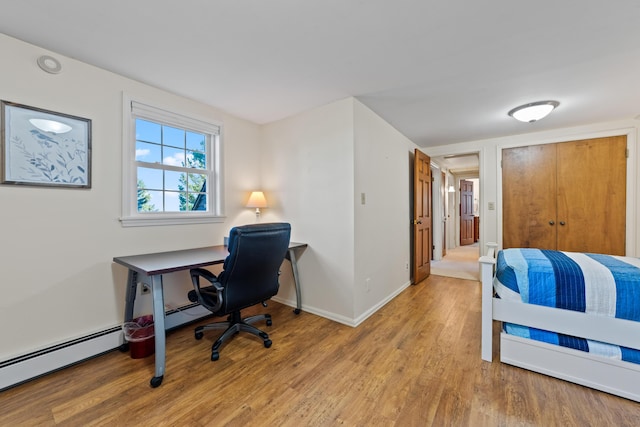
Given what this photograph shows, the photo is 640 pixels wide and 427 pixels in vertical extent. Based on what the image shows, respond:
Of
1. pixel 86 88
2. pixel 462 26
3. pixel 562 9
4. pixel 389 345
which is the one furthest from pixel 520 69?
pixel 86 88

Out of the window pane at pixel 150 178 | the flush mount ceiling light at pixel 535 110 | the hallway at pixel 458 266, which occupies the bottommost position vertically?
the hallway at pixel 458 266

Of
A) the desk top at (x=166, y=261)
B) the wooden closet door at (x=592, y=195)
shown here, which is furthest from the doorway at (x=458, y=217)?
the desk top at (x=166, y=261)

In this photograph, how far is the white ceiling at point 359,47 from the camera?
1.44m

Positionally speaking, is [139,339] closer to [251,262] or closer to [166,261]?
[166,261]

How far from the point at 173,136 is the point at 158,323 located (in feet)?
5.93

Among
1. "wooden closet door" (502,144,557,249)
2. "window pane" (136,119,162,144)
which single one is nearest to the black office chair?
"window pane" (136,119,162,144)

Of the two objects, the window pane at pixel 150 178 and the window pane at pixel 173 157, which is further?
the window pane at pixel 173 157

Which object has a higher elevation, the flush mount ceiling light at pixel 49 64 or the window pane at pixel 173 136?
the flush mount ceiling light at pixel 49 64

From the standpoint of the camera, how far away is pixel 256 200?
3109 millimetres

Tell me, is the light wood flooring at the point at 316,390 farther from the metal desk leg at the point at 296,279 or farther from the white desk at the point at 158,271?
the metal desk leg at the point at 296,279

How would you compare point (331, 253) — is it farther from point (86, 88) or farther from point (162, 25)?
point (86, 88)

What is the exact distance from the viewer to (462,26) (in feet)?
5.12

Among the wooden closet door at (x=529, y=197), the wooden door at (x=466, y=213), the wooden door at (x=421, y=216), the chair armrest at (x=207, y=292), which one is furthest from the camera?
the wooden door at (x=466, y=213)

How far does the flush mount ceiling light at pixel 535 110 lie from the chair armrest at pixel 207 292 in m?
3.29
